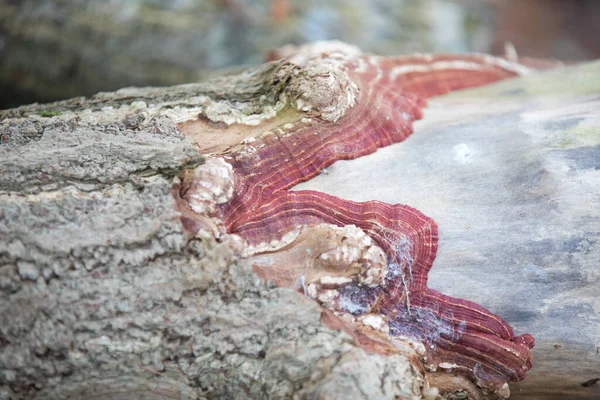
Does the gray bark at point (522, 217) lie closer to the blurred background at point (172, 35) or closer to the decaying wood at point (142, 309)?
the decaying wood at point (142, 309)

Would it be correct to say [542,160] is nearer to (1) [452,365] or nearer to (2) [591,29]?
(1) [452,365]

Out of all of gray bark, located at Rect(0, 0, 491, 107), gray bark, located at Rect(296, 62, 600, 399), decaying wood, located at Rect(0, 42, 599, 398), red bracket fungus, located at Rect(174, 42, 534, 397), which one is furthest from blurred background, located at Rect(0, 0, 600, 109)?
decaying wood, located at Rect(0, 42, 599, 398)

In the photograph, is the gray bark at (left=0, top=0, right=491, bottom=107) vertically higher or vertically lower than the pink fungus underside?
higher

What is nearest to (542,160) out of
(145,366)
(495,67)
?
(495,67)

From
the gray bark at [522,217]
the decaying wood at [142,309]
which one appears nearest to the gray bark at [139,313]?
the decaying wood at [142,309]

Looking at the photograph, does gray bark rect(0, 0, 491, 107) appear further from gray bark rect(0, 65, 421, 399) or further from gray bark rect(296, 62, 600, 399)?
gray bark rect(0, 65, 421, 399)

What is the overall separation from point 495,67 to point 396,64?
0.63 meters

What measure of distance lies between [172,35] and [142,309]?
331 cm

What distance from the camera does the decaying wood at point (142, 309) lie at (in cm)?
112

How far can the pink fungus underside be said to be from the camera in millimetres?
1267

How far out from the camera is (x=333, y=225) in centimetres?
128

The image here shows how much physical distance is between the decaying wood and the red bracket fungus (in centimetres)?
5

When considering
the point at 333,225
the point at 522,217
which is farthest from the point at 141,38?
the point at 522,217

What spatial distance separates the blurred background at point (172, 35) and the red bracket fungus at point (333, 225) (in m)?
2.65
